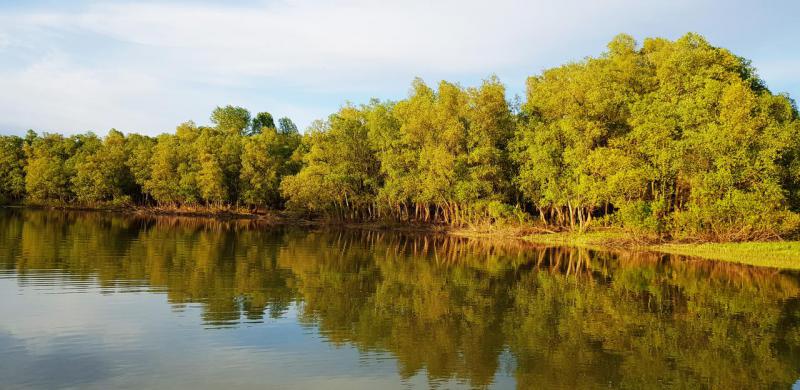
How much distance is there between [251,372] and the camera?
11.9 metres

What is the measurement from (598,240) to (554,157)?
839 centimetres

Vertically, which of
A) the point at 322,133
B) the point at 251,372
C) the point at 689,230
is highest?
the point at 322,133

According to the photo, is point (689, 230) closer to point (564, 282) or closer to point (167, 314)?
point (564, 282)

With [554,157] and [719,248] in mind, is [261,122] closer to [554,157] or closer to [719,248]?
[554,157]

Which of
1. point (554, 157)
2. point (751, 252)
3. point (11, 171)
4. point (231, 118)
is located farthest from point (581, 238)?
point (11, 171)

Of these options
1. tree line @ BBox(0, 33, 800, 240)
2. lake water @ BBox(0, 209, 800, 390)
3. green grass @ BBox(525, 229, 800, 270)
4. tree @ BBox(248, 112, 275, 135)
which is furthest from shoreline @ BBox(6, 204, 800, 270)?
tree @ BBox(248, 112, 275, 135)

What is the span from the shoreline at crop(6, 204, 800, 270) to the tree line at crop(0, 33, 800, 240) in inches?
54.1

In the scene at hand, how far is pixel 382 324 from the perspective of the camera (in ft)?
53.3

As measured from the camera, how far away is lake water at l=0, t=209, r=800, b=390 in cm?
1191

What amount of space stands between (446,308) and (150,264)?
53.7 ft

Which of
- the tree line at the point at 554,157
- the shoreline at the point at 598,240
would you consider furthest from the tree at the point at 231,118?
the shoreline at the point at 598,240

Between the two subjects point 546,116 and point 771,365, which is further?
point 546,116

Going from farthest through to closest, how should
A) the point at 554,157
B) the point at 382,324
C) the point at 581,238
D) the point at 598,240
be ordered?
the point at 554,157 → the point at 581,238 → the point at 598,240 → the point at 382,324

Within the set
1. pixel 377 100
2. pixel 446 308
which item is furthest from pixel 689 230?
pixel 377 100
